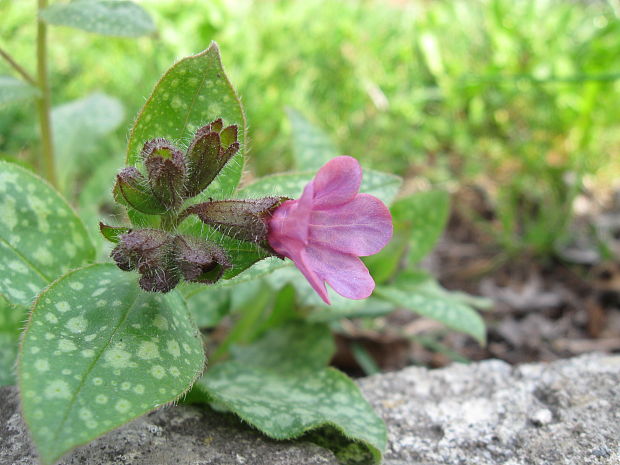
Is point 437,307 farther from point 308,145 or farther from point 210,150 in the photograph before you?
A: point 210,150

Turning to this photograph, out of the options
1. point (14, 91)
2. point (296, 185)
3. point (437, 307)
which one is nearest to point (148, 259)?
point (296, 185)

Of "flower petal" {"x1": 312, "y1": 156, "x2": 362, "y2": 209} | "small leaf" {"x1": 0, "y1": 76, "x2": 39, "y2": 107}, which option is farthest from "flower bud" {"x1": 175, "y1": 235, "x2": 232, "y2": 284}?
"small leaf" {"x1": 0, "y1": 76, "x2": 39, "y2": 107}

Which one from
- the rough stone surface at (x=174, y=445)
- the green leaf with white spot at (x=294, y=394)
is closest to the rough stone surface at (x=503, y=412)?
the green leaf with white spot at (x=294, y=394)

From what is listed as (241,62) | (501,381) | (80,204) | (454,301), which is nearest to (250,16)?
(241,62)

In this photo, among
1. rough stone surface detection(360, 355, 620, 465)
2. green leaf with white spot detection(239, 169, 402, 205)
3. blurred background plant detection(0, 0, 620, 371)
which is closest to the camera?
rough stone surface detection(360, 355, 620, 465)

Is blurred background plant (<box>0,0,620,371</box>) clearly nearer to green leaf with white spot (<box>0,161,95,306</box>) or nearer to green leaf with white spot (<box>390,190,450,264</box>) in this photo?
green leaf with white spot (<box>390,190,450,264</box>)

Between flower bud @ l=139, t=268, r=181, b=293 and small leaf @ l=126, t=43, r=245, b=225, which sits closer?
flower bud @ l=139, t=268, r=181, b=293

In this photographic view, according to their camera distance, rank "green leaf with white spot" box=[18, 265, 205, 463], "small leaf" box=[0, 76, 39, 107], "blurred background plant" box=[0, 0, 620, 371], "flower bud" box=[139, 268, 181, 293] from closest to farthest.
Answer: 1. "green leaf with white spot" box=[18, 265, 205, 463]
2. "flower bud" box=[139, 268, 181, 293]
3. "small leaf" box=[0, 76, 39, 107]
4. "blurred background plant" box=[0, 0, 620, 371]

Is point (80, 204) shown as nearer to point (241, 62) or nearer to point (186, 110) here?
point (186, 110)

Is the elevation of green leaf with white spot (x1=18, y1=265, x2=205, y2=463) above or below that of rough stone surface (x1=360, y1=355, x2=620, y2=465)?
above
